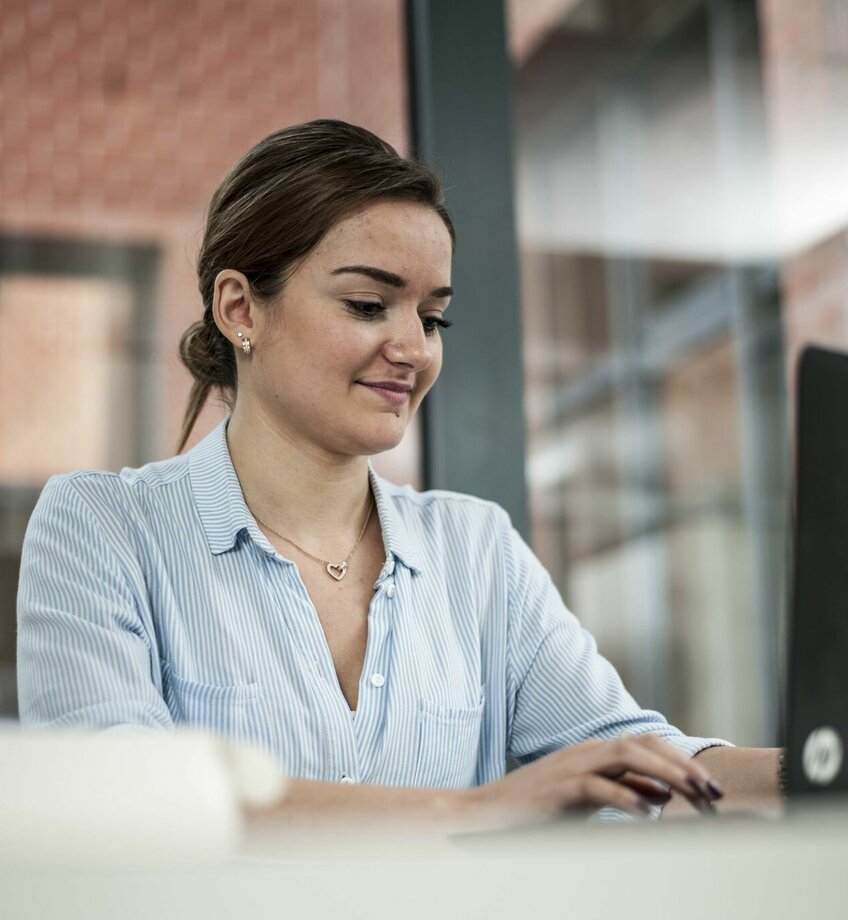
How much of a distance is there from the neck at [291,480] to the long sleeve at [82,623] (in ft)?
0.66

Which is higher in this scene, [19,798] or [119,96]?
[119,96]

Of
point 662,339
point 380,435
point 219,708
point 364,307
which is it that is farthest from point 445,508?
point 662,339

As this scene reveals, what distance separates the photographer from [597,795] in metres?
0.99

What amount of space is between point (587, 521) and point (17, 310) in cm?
247

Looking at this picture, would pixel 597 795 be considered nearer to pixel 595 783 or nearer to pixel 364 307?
pixel 595 783

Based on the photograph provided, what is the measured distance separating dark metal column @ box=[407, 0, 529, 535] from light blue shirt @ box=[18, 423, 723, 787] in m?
0.38

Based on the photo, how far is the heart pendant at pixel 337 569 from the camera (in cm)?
168

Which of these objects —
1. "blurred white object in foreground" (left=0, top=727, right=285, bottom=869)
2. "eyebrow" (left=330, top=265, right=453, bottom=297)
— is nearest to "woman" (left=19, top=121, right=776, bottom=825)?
"eyebrow" (left=330, top=265, right=453, bottom=297)

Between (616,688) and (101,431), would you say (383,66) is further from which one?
(616,688)

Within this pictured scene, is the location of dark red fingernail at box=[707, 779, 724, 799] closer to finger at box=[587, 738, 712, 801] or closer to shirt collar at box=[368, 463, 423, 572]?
finger at box=[587, 738, 712, 801]

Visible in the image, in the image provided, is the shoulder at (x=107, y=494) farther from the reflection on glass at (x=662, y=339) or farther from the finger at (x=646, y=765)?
the reflection on glass at (x=662, y=339)

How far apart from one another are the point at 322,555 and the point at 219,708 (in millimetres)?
276

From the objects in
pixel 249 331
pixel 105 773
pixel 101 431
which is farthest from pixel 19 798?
pixel 101 431

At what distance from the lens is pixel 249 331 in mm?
1731
